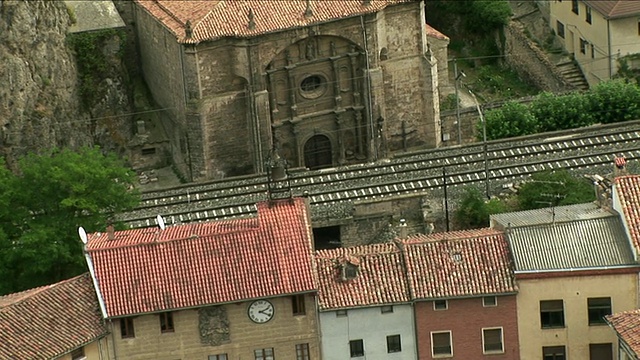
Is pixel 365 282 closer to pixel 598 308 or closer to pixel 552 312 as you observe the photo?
pixel 552 312

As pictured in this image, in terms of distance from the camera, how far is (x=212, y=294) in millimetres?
85750

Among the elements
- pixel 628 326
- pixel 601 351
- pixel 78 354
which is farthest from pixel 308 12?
pixel 628 326

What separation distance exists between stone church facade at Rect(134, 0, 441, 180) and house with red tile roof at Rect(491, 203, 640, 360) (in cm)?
2991

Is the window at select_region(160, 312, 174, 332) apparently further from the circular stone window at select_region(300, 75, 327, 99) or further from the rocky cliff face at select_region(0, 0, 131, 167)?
the circular stone window at select_region(300, 75, 327, 99)

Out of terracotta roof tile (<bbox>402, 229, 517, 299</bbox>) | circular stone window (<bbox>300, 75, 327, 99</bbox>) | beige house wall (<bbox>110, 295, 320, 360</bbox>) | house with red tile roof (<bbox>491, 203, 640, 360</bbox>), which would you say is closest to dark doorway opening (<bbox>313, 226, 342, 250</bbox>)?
circular stone window (<bbox>300, 75, 327, 99</bbox>)

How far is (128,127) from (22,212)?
25.4 meters

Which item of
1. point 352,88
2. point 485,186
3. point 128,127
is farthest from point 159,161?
point 485,186

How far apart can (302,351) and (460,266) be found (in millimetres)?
8009

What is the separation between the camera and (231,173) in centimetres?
11631

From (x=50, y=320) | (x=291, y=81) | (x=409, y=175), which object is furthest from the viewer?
(x=291, y=81)

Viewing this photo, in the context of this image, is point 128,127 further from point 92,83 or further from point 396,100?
point 396,100

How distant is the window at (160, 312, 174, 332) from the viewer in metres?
86.3

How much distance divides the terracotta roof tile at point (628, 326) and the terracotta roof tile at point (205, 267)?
1325 cm

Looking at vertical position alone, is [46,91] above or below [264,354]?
above
